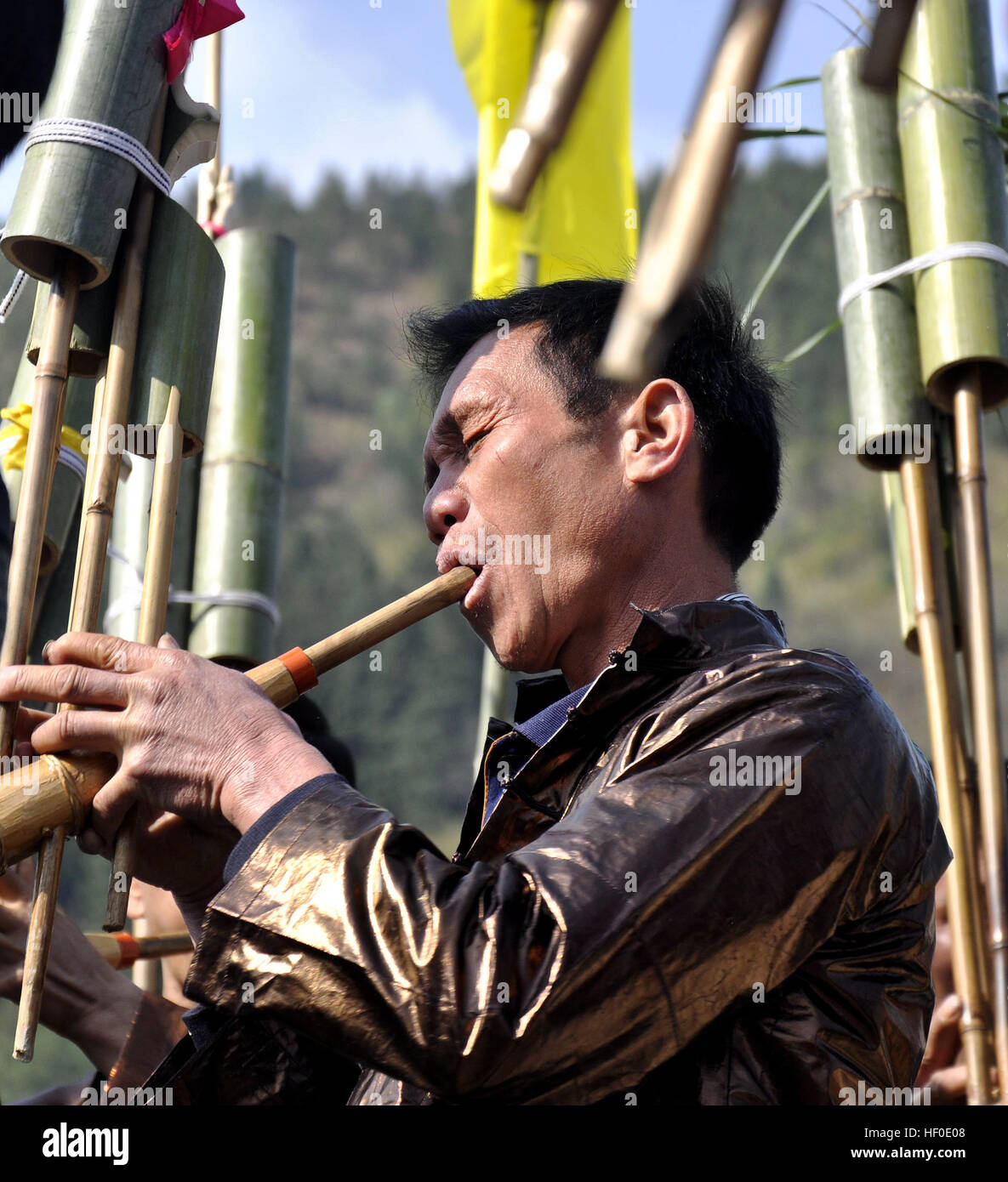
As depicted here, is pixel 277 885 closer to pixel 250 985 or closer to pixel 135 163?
pixel 250 985

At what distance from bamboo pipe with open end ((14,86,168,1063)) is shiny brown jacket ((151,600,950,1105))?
24 cm

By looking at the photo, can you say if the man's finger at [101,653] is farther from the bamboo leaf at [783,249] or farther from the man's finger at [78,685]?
the bamboo leaf at [783,249]

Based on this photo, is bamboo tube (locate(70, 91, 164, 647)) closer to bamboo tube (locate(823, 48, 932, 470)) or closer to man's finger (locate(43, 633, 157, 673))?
man's finger (locate(43, 633, 157, 673))

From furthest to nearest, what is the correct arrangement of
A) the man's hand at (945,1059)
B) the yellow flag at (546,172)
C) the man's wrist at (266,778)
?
the yellow flag at (546,172)
the man's hand at (945,1059)
the man's wrist at (266,778)

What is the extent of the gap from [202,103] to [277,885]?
110cm

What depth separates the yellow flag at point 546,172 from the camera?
13.2 ft

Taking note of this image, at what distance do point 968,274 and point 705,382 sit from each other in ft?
3.55

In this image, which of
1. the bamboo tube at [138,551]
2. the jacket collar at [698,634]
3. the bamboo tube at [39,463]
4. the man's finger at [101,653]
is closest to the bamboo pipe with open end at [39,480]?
the bamboo tube at [39,463]

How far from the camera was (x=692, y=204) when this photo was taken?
65 cm

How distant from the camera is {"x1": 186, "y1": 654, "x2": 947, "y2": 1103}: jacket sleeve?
133 centimetres

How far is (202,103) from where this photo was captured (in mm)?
1996

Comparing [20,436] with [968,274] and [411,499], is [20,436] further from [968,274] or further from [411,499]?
[411,499]

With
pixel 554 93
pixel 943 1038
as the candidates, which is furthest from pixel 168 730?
pixel 943 1038

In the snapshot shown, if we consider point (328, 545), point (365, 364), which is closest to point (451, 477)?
point (328, 545)
